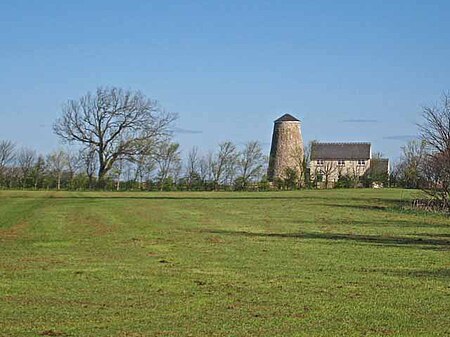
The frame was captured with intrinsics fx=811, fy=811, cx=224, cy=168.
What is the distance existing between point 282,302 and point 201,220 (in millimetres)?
20275

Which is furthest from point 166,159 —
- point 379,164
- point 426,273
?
point 426,273

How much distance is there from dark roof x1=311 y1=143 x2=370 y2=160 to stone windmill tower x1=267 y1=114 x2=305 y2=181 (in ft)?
49.6

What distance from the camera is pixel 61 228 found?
26172mm

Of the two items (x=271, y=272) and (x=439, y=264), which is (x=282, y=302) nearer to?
(x=271, y=272)

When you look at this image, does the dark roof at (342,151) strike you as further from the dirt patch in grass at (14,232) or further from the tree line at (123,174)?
the dirt patch in grass at (14,232)

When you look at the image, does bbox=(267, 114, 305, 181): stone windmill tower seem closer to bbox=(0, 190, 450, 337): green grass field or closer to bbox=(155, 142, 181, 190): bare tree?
bbox=(155, 142, 181, 190): bare tree

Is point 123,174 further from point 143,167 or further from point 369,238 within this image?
point 369,238

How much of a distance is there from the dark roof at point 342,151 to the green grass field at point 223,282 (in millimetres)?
85330

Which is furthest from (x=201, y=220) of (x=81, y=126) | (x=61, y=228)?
(x=81, y=126)

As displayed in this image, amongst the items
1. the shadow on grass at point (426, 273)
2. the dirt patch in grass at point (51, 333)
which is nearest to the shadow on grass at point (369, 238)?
the shadow on grass at point (426, 273)

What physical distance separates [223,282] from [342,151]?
101m

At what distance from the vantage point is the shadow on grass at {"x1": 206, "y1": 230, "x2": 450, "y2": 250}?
68.1ft

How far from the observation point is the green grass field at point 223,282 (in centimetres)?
939

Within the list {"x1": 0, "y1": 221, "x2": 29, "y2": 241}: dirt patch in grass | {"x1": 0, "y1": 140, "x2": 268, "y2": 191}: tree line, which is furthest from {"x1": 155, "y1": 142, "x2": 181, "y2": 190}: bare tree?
{"x1": 0, "y1": 221, "x2": 29, "y2": 241}: dirt patch in grass
